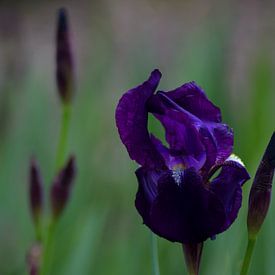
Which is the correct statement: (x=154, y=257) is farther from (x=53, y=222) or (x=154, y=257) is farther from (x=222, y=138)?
(x=53, y=222)

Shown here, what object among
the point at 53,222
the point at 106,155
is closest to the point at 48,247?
the point at 53,222

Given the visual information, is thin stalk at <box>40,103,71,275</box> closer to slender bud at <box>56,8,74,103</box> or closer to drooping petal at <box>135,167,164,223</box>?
slender bud at <box>56,8,74,103</box>

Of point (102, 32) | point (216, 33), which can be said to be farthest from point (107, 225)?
point (102, 32)

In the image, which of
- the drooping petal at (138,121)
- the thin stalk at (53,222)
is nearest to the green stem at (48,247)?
the thin stalk at (53,222)

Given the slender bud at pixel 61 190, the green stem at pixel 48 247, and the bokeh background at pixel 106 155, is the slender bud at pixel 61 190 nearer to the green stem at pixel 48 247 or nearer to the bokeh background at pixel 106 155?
the green stem at pixel 48 247

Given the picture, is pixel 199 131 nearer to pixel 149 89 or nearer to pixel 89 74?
pixel 149 89

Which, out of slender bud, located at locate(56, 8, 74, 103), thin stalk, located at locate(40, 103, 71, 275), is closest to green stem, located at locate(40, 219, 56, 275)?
thin stalk, located at locate(40, 103, 71, 275)
